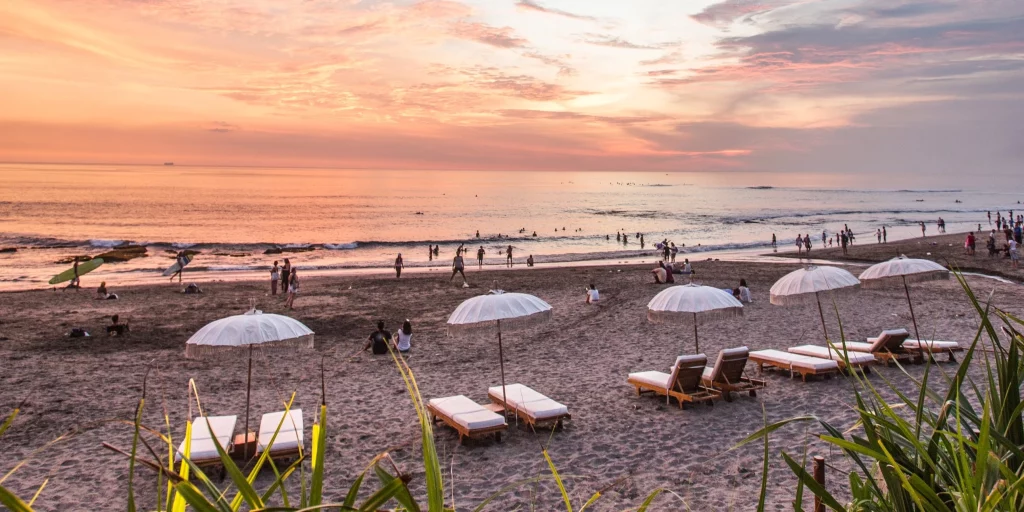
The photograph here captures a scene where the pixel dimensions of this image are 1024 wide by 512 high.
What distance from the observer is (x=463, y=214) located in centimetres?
9869

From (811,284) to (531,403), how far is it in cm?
566

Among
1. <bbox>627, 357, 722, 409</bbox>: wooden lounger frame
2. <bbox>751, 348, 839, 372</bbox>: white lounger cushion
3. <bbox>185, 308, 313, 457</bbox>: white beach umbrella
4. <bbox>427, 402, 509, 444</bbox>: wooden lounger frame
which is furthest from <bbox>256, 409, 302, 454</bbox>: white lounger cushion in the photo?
<bbox>751, 348, 839, 372</bbox>: white lounger cushion

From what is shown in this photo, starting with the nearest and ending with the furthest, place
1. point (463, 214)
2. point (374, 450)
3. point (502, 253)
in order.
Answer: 1. point (374, 450)
2. point (502, 253)
3. point (463, 214)

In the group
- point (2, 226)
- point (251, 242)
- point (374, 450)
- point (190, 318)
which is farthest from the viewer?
point (2, 226)

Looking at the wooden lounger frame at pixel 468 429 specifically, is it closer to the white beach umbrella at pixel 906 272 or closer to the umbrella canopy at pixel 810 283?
the umbrella canopy at pixel 810 283

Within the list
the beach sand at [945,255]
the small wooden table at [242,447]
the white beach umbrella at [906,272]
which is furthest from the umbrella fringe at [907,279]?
the small wooden table at [242,447]

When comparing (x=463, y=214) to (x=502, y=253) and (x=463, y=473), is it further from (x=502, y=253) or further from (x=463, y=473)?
(x=463, y=473)

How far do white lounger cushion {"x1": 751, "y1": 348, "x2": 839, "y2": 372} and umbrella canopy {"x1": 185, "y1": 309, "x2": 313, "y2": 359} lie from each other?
25.8 feet

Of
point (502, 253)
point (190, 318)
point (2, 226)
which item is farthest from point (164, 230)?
point (190, 318)

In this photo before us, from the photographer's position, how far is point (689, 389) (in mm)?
10516

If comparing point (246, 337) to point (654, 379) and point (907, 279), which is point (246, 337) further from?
point (907, 279)

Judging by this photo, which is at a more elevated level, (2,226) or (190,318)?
(2,226)

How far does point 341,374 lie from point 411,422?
3.62 metres

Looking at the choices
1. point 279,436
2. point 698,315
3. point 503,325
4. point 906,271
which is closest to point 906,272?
point 906,271
